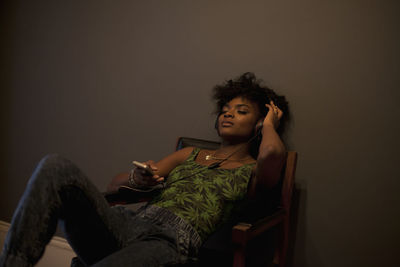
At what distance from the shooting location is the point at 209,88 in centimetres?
200

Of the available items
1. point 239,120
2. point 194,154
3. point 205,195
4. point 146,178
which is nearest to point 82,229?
point 146,178

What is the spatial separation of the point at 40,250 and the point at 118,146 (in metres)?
1.28

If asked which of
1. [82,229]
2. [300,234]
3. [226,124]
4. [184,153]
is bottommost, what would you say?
[300,234]

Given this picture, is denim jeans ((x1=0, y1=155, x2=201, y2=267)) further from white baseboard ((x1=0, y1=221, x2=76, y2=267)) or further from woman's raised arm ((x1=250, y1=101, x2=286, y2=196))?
white baseboard ((x1=0, y1=221, x2=76, y2=267))

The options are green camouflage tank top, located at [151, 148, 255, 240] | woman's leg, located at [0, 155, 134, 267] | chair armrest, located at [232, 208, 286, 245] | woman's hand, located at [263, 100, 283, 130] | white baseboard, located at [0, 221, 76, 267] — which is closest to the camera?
woman's leg, located at [0, 155, 134, 267]

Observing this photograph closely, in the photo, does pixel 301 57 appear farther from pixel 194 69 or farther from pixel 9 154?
pixel 9 154

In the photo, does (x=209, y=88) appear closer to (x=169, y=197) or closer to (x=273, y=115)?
(x=273, y=115)

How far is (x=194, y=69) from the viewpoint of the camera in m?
2.05

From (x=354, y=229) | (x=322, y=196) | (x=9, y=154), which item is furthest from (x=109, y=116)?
(x=354, y=229)

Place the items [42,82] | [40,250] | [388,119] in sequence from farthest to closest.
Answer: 1. [42,82]
2. [388,119]
3. [40,250]

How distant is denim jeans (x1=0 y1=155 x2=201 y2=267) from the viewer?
0.96 meters

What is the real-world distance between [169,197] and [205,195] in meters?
0.15

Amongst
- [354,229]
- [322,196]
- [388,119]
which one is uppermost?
[388,119]

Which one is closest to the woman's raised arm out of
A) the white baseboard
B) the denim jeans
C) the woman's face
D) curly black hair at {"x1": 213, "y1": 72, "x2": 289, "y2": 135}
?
the woman's face
